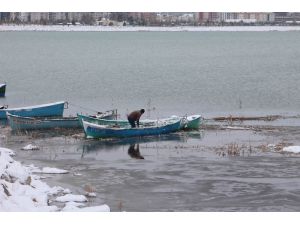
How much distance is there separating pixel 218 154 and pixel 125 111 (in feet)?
48.6

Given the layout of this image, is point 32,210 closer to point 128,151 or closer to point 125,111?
point 128,151

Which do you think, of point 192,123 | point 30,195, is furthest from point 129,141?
point 30,195

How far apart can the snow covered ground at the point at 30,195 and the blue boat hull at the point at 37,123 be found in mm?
10418

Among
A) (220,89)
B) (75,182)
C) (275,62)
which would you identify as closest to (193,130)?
(75,182)

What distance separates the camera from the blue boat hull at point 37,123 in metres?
31.8

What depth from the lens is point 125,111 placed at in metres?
40.3

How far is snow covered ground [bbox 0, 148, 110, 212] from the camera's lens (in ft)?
54.3

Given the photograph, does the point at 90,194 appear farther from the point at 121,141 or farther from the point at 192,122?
the point at 192,122

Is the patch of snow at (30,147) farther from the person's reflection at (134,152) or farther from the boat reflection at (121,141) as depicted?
the person's reflection at (134,152)

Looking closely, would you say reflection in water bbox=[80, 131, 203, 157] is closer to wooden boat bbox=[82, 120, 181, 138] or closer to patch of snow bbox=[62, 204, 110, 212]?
wooden boat bbox=[82, 120, 181, 138]

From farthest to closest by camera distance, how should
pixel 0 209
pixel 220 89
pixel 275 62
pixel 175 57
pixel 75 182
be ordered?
pixel 175 57, pixel 275 62, pixel 220 89, pixel 75 182, pixel 0 209

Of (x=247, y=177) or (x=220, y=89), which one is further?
(x=220, y=89)

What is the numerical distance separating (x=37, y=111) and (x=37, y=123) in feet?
12.3

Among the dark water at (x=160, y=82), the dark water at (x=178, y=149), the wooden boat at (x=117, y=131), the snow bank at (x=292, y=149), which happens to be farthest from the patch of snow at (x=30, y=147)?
the dark water at (x=160, y=82)
